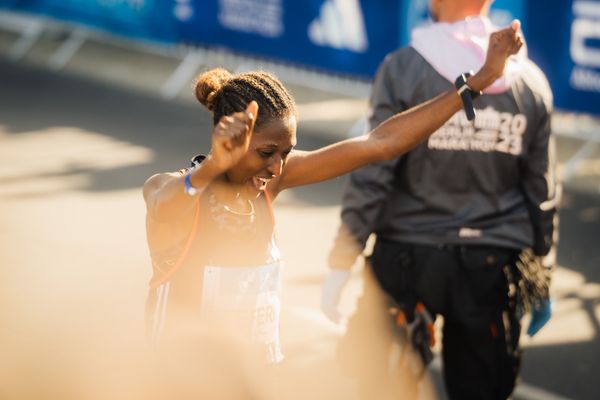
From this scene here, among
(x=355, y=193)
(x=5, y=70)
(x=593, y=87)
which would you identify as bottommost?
(x=5, y=70)

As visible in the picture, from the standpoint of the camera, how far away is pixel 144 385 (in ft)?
12.3

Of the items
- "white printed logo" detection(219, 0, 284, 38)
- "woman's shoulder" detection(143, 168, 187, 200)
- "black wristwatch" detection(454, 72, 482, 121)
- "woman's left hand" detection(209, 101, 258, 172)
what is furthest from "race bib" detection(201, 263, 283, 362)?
"white printed logo" detection(219, 0, 284, 38)

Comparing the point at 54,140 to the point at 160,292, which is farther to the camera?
the point at 54,140

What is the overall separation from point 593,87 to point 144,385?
6.94 m

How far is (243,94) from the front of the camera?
3639 millimetres

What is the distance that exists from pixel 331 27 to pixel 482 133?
740 cm

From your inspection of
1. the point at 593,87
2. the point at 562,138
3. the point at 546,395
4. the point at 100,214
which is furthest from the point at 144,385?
the point at 562,138

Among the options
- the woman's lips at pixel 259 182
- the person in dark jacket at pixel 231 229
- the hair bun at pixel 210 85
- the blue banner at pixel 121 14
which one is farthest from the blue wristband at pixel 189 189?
the blue banner at pixel 121 14

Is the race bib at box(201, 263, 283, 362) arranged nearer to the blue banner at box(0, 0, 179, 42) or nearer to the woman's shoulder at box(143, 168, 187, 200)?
the woman's shoulder at box(143, 168, 187, 200)

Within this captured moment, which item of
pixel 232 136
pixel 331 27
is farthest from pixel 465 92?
pixel 331 27

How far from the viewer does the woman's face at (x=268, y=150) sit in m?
3.53

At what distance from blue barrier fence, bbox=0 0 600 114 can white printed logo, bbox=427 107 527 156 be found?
5307 millimetres

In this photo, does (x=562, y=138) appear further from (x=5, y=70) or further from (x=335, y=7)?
(x=5, y=70)

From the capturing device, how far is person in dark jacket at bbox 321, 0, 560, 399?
471cm
